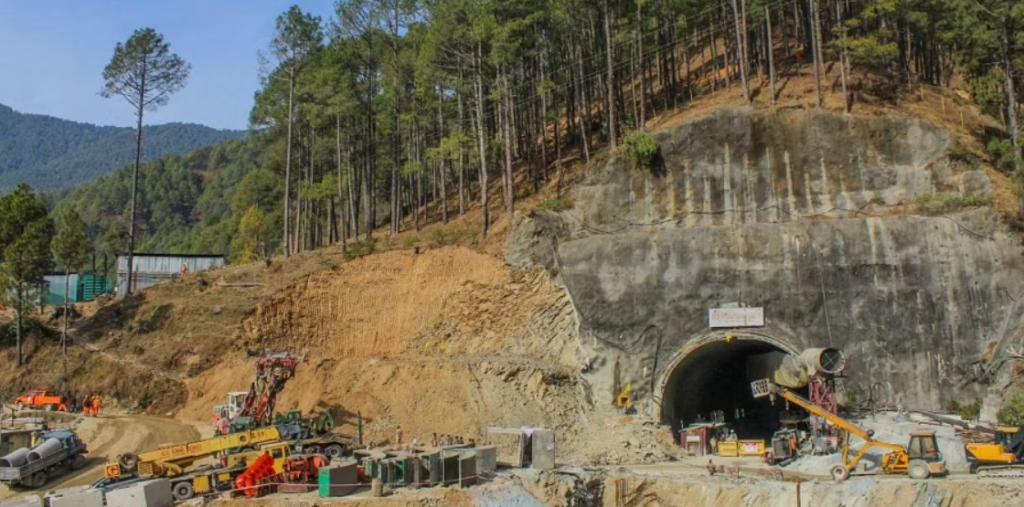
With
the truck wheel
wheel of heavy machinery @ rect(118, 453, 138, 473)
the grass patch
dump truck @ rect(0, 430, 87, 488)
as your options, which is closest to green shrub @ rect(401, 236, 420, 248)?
dump truck @ rect(0, 430, 87, 488)

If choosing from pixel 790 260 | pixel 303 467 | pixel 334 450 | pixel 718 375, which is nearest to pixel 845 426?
pixel 790 260

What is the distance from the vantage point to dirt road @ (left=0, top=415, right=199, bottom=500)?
1278 inches

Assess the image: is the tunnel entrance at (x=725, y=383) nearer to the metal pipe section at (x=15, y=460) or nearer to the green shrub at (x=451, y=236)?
the green shrub at (x=451, y=236)

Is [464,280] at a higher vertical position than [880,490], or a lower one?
higher

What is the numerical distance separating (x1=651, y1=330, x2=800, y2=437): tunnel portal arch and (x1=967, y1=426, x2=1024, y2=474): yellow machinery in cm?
968

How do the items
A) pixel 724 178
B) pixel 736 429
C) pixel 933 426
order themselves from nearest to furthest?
pixel 933 426
pixel 724 178
pixel 736 429

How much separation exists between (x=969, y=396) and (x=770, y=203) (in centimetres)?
1243

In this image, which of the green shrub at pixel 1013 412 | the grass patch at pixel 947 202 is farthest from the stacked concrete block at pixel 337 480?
the grass patch at pixel 947 202

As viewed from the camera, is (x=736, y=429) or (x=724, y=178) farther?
(x=736, y=429)

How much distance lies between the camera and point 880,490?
28.7 metres

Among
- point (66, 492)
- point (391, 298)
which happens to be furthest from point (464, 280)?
point (66, 492)

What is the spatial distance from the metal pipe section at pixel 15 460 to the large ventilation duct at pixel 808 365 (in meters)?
29.4

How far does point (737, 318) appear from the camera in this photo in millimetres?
39438

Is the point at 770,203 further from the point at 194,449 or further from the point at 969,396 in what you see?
the point at 194,449
